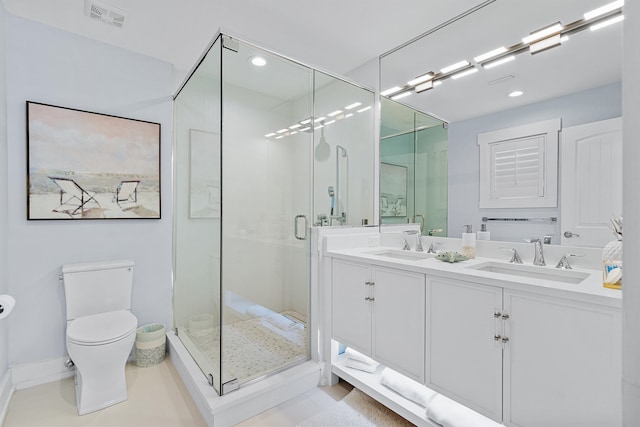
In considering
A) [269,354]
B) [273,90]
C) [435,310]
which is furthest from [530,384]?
[273,90]

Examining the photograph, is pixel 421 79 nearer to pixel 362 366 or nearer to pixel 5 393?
pixel 362 366

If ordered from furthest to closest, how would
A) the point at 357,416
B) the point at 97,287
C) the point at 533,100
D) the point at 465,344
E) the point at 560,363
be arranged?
the point at 97,287, the point at 357,416, the point at 533,100, the point at 465,344, the point at 560,363

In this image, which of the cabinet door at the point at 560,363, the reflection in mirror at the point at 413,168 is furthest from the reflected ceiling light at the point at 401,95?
the cabinet door at the point at 560,363

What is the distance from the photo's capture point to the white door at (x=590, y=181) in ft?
4.44

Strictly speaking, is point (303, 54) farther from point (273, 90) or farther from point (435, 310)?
point (435, 310)

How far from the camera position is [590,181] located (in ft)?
4.71

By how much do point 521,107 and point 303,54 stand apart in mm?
1693

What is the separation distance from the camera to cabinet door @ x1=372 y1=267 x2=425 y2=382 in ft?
5.28

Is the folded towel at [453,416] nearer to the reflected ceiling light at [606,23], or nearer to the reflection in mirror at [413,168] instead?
the reflection in mirror at [413,168]

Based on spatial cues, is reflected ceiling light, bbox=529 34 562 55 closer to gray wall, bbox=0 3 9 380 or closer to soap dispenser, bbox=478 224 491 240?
soap dispenser, bbox=478 224 491 240

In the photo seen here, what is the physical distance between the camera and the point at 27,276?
2117mm

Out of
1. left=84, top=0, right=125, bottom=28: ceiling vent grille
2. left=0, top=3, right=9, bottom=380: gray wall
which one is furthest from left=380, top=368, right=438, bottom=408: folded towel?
left=84, top=0, right=125, bottom=28: ceiling vent grille

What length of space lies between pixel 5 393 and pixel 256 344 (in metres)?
1.52

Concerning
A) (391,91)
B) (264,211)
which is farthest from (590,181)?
(264,211)
